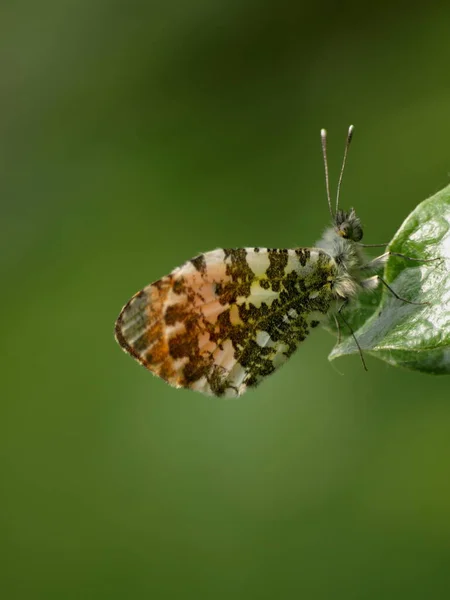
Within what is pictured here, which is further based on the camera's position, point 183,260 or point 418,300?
point 183,260

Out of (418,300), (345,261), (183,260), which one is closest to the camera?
(418,300)

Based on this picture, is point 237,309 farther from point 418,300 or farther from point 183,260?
point 183,260

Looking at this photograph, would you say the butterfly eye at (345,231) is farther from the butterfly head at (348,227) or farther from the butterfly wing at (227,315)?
the butterfly wing at (227,315)

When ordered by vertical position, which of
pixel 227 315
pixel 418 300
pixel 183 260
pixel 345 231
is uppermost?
pixel 183 260

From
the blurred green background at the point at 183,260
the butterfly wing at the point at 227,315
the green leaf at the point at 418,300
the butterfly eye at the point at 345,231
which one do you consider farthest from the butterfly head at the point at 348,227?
the blurred green background at the point at 183,260

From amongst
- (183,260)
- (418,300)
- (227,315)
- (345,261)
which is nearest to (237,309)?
(227,315)

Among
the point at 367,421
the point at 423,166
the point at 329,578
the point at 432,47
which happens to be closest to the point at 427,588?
the point at 329,578

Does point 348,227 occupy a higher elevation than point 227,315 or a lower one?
higher

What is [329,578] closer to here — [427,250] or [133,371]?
[133,371]
